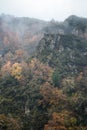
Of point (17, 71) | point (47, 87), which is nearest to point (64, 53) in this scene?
point (17, 71)

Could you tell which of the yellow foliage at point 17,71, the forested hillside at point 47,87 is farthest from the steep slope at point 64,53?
the yellow foliage at point 17,71

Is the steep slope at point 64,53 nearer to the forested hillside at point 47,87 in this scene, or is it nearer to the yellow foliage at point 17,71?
the forested hillside at point 47,87

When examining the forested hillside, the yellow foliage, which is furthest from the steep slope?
A: the yellow foliage

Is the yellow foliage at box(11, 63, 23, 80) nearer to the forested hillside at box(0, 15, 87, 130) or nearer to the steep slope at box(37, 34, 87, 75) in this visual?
the forested hillside at box(0, 15, 87, 130)

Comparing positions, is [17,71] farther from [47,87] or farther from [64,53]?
[64,53]

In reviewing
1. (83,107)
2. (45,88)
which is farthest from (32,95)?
(83,107)

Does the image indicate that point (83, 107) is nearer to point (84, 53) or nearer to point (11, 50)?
point (84, 53)

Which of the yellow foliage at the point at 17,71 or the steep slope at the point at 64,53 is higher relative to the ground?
the steep slope at the point at 64,53

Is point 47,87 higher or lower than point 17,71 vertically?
lower
